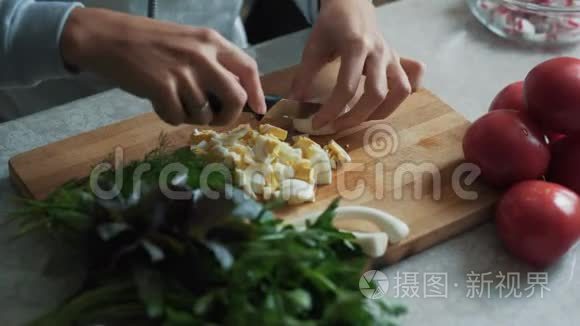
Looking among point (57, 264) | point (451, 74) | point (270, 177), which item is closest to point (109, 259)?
point (57, 264)

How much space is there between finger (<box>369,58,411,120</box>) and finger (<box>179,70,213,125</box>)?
1.09ft

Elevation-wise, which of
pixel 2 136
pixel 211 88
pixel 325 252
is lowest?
pixel 2 136

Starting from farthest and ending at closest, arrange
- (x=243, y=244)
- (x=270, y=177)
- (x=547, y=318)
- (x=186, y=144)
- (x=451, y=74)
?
(x=451, y=74) → (x=186, y=144) → (x=270, y=177) → (x=547, y=318) → (x=243, y=244)

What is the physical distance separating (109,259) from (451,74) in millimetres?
829

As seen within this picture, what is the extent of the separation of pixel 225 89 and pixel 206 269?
10.1 inches

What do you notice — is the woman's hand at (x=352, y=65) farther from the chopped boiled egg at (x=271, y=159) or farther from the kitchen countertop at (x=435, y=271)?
the kitchen countertop at (x=435, y=271)

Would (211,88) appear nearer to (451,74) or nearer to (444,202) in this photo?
(444,202)

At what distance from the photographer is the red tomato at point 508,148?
111cm

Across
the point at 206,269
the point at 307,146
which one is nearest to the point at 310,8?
the point at 307,146

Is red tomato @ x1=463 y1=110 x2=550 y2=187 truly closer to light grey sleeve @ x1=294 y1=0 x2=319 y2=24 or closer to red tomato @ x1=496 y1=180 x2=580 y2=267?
red tomato @ x1=496 y1=180 x2=580 y2=267

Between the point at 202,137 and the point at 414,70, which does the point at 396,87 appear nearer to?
the point at 414,70

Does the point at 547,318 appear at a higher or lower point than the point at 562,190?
lower

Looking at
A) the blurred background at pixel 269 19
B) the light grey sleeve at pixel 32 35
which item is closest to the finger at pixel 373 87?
the light grey sleeve at pixel 32 35

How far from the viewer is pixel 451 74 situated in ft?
4.89
